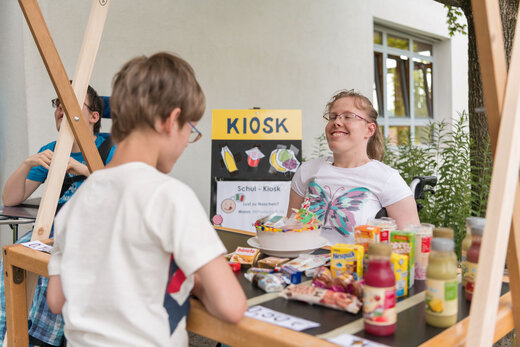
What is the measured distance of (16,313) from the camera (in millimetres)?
1658

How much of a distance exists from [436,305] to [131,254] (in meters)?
0.65

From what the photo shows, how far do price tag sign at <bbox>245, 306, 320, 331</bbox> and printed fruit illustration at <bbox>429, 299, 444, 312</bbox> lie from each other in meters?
0.24

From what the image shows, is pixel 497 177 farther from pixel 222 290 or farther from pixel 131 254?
pixel 131 254

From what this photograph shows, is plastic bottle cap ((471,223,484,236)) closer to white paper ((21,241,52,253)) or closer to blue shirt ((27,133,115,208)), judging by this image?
white paper ((21,241,52,253))

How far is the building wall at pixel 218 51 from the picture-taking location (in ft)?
12.3

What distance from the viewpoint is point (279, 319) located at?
105 cm

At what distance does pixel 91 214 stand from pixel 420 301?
2.61ft

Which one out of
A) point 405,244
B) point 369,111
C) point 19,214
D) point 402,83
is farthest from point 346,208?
point 402,83

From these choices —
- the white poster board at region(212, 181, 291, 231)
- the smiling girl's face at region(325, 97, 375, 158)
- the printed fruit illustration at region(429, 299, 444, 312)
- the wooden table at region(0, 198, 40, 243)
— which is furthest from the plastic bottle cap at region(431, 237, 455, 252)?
the white poster board at region(212, 181, 291, 231)

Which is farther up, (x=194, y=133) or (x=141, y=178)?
(x=194, y=133)

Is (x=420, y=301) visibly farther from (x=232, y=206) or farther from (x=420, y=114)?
(x=420, y=114)

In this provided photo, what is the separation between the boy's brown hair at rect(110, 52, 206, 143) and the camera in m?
1.07

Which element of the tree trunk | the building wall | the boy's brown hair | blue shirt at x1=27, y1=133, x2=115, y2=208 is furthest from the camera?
the building wall

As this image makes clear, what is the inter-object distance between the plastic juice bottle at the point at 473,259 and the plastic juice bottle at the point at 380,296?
0.30m
